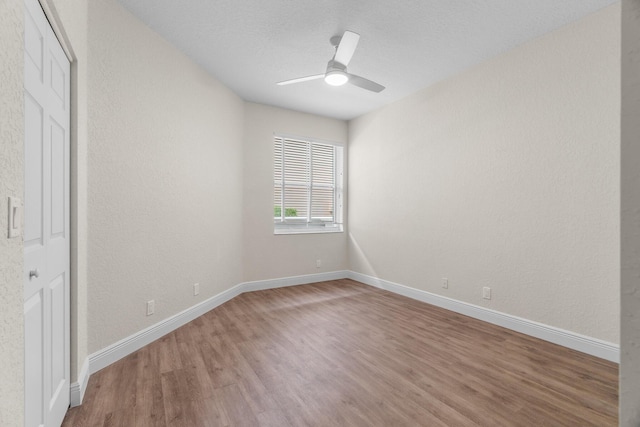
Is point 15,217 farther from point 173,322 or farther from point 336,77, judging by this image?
point 336,77

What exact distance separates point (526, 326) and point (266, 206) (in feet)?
11.1

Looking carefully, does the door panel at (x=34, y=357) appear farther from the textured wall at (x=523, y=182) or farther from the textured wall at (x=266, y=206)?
the textured wall at (x=523, y=182)

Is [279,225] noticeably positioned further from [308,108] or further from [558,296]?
[558,296]

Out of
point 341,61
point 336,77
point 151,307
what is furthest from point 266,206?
point 341,61

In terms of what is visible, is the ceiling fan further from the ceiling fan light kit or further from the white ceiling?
the white ceiling

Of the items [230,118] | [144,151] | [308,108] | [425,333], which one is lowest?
[425,333]

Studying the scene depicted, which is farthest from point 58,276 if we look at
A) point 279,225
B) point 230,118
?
point 279,225

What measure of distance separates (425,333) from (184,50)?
3644 mm

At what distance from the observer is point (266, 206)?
4.41 meters

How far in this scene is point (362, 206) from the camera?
15.8ft
